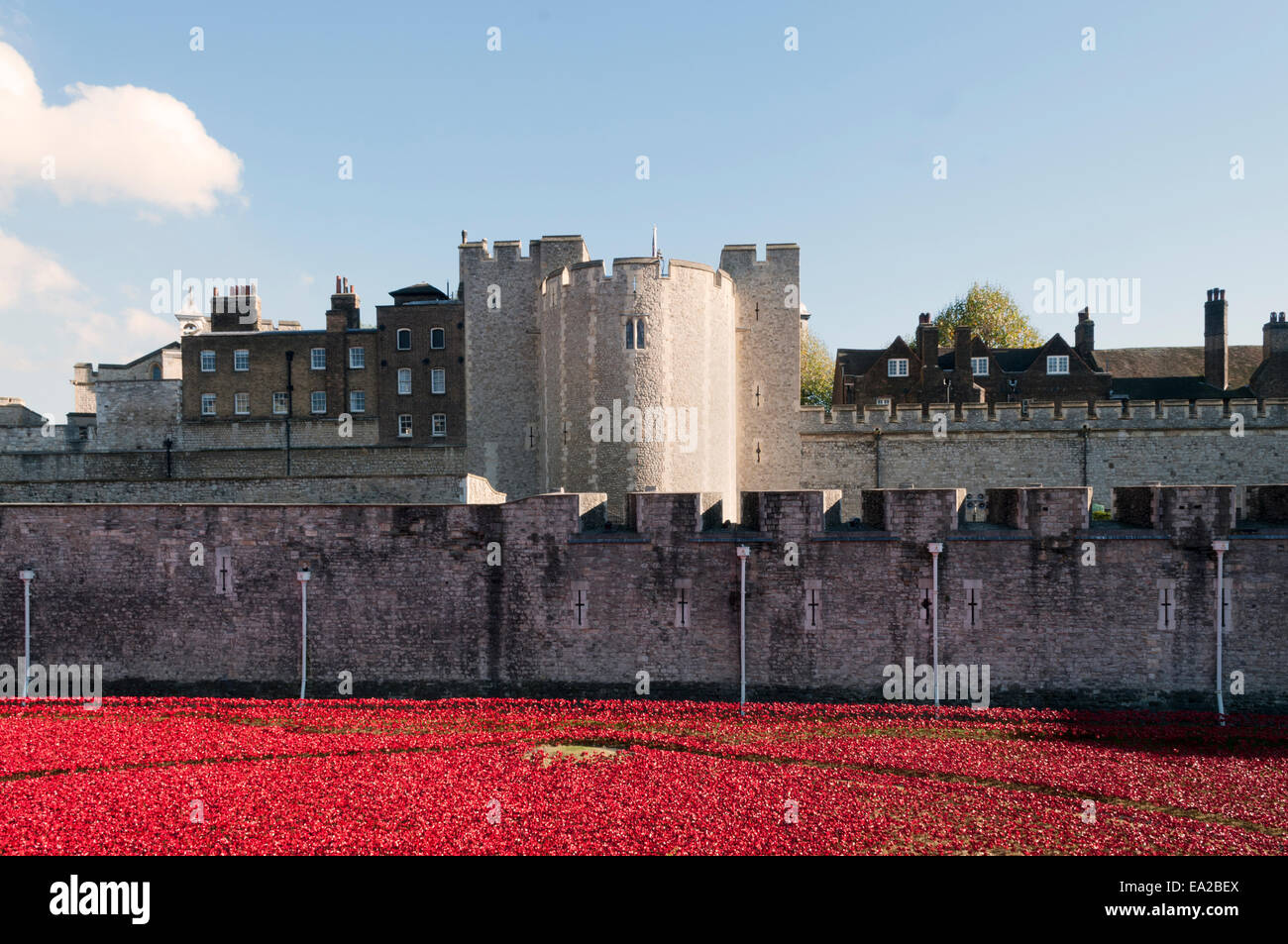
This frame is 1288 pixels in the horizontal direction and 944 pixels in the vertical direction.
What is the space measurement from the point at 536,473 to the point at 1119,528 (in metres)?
22.0

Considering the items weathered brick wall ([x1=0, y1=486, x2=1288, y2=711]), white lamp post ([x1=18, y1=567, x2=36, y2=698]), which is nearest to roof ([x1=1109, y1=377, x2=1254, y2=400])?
weathered brick wall ([x1=0, y1=486, x2=1288, y2=711])

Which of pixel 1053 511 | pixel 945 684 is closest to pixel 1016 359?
pixel 1053 511

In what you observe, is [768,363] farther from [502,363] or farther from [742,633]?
[742,633]

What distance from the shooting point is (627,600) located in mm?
15992

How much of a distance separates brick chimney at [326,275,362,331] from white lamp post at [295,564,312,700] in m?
26.7

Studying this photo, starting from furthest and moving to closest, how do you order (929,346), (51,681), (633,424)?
(929,346), (633,424), (51,681)

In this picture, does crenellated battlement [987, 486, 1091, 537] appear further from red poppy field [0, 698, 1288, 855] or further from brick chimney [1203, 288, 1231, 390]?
brick chimney [1203, 288, 1231, 390]

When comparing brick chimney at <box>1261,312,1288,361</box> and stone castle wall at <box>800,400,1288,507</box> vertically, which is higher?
brick chimney at <box>1261,312,1288,361</box>

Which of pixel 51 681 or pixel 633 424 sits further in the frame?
pixel 633 424

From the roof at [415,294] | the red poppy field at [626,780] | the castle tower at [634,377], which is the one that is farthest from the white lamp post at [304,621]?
the roof at [415,294]

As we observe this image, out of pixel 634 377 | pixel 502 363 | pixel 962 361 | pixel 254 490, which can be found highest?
pixel 962 361

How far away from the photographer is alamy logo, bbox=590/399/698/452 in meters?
25.4

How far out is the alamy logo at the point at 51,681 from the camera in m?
16.6

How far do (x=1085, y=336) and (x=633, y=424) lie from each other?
32.9 m
